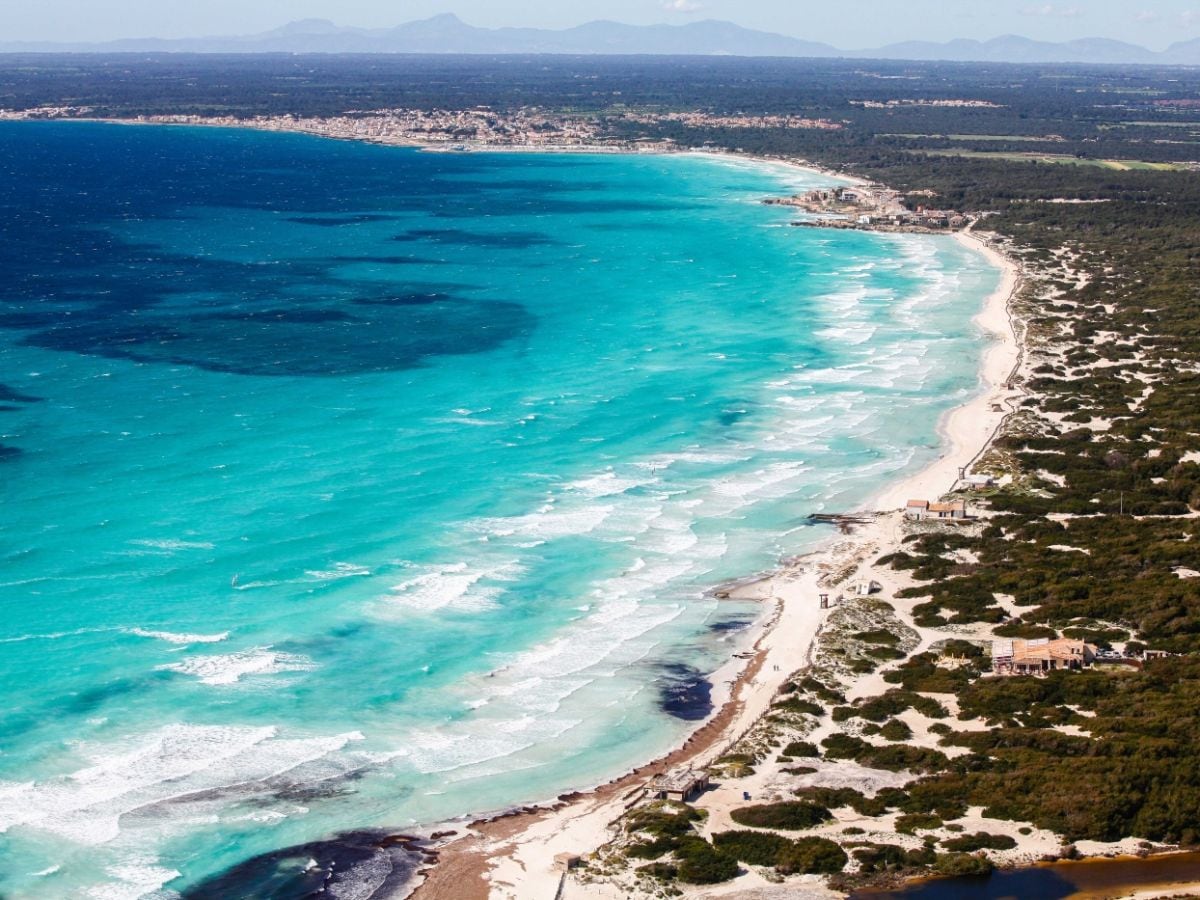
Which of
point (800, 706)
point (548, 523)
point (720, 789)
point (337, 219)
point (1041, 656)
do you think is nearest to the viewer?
point (720, 789)

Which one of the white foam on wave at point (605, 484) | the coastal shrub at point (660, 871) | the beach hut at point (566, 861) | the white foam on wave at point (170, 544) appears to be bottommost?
the beach hut at point (566, 861)

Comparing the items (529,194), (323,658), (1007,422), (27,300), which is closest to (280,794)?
(323,658)

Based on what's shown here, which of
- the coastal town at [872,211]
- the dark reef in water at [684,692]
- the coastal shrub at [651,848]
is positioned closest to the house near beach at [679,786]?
the coastal shrub at [651,848]

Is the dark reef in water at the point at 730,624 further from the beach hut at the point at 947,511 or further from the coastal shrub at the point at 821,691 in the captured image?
the beach hut at the point at 947,511

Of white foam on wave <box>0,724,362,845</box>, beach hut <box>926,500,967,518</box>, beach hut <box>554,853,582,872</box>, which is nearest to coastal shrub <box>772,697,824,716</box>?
beach hut <box>554,853,582,872</box>

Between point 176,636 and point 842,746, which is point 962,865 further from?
point 176,636

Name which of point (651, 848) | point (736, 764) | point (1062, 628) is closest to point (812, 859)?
point (651, 848)
